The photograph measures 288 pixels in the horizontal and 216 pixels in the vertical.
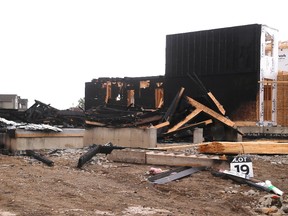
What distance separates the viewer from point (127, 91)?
98.1 ft

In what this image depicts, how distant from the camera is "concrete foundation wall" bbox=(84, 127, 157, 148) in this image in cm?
1398

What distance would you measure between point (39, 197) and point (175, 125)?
10.1 metres

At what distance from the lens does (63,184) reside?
25.5 feet

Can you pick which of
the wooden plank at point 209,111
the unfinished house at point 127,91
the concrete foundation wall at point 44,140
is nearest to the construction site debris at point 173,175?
the concrete foundation wall at point 44,140

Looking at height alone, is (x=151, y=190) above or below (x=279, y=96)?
below

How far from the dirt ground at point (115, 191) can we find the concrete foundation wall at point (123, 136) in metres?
3.41

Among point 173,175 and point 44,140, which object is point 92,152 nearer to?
point 44,140

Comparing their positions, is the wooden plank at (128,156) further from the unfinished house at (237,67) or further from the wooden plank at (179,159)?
the unfinished house at (237,67)

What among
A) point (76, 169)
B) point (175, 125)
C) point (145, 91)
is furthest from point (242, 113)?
point (76, 169)

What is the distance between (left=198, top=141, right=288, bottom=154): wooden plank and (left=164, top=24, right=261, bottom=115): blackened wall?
288 inches

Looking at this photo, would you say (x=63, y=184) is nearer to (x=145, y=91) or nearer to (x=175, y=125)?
(x=175, y=125)

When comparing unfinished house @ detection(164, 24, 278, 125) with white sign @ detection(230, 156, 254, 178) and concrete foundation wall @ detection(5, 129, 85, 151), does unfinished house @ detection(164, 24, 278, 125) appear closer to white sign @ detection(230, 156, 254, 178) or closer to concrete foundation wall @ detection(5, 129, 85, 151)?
concrete foundation wall @ detection(5, 129, 85, 151)

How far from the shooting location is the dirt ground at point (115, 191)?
634 centimetres

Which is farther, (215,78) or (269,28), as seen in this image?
(215,78)
